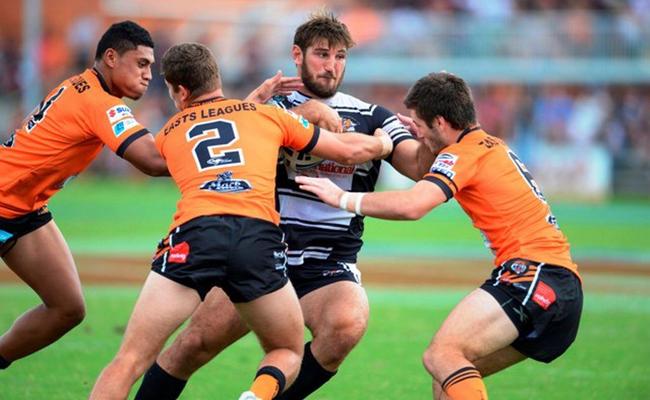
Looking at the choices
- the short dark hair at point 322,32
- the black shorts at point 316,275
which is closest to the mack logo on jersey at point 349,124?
the short dark hair at point 322,32

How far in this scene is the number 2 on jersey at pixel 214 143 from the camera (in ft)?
21.6

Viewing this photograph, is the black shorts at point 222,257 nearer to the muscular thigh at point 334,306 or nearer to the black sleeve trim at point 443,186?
the muscular thigh at point 334,306

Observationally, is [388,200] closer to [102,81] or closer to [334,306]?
[334,306]

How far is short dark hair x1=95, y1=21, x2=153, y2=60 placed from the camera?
7.80 metres

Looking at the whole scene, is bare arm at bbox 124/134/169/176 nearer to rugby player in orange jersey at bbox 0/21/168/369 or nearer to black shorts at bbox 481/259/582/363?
rugby player in orange jersey at bbox 0/21/168/369

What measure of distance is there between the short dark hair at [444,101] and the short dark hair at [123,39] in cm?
200

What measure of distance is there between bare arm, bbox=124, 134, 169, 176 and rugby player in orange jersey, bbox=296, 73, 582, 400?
2.94ft

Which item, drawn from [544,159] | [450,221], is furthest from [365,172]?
[544,159]

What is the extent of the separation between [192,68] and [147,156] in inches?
26.6

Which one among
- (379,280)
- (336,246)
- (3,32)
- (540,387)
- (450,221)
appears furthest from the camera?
(3,32)

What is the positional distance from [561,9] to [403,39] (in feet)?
15.4

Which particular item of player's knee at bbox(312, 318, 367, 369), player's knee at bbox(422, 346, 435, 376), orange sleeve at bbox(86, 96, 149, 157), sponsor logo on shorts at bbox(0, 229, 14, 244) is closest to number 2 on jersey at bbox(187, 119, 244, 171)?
orange sleeve at bbox(86, 96, 149, 157)

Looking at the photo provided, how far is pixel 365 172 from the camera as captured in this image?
802cm

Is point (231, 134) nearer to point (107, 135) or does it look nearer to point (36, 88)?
point (107, 135)
